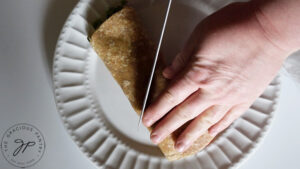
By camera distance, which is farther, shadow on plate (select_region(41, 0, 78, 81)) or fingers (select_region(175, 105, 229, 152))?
shadow on plate (select_region(41, 0, 78, 81))

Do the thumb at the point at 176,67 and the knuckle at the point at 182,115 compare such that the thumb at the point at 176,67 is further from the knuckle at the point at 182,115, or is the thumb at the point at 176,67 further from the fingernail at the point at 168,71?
the knuckle at the point at 182,115

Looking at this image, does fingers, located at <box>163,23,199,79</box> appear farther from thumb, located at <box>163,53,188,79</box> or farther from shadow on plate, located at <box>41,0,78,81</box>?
shadow on plate, located at <box>41,0,78,81</box>

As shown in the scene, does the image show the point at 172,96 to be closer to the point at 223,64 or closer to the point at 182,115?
the point at 182,115

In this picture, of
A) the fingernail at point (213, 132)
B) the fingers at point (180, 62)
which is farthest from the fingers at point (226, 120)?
the fingers at point (180, 62)

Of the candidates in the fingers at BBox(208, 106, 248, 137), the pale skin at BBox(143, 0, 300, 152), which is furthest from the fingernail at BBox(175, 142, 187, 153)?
the fingers at BBox(208, 106, 248, 137)

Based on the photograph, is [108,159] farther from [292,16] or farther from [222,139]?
[292,16]

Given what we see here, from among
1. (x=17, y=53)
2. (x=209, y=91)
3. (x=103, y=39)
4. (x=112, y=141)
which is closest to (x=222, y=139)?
(x=209, y=91)
